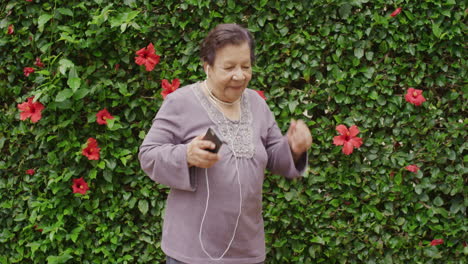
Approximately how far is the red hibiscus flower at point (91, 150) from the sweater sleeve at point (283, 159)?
1.36 m

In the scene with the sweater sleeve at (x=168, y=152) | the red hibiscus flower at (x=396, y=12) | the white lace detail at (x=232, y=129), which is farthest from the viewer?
the red hibiscus flower at (x=396, y=12)

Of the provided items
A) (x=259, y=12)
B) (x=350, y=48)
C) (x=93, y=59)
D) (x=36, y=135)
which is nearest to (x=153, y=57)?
(x=93, y=59)

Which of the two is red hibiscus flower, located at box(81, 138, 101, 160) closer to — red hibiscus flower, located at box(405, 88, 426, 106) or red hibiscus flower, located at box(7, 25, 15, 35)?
red hibiscus flower, located at box(7, 25, 15, 35)

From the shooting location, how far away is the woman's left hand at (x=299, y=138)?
5.96 feet

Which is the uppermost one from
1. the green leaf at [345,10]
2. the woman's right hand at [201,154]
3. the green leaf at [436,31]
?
the woman's right hand at [201,154]

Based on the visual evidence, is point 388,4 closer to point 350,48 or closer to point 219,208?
point 350,48

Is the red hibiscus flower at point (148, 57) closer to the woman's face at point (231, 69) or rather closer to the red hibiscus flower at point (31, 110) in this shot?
the red hibiscus flower at point (31, 110)

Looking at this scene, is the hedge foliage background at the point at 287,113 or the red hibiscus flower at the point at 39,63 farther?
the red hibiscus flower at the point at 39,63

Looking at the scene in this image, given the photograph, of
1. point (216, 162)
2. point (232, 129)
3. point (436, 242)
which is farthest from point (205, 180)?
point (436, 242)

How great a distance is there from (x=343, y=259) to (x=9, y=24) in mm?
2477

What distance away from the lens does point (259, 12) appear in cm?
295

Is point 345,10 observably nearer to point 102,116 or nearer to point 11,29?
point 102,116

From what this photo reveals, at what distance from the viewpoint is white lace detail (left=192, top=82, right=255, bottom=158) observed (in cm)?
182

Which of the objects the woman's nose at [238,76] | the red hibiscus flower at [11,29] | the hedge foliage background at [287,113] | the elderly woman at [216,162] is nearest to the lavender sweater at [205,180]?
the elderly woman at [216,162]
